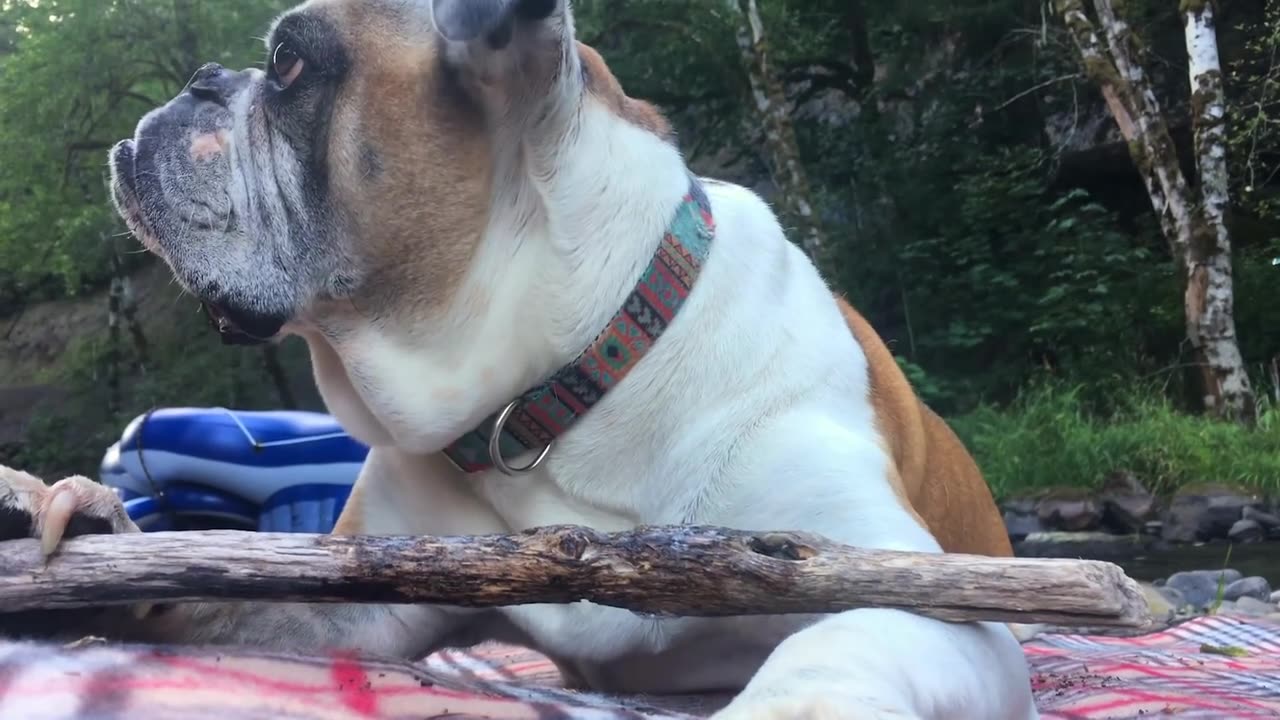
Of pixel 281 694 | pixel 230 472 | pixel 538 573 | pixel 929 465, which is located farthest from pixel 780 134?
pixel 281 694

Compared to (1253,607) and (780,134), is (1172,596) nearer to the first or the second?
(1253,607)

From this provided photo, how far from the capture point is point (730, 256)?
169 centimetres

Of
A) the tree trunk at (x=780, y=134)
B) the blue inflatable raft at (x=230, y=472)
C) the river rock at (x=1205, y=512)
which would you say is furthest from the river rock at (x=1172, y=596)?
the tree trunk at (x=780, y=134)

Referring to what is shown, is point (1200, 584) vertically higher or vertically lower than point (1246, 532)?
higher

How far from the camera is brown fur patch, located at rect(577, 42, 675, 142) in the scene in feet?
5.65

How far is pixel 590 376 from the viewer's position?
61.1 inches

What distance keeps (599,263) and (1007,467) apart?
6.64 metres

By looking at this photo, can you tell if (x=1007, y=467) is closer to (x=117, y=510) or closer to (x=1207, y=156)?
(x=1207, y=156)

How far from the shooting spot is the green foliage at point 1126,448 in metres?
6.90

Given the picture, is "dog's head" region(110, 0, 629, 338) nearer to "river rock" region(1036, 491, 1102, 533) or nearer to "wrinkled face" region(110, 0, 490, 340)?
"wrinkled face" region(110, 0, 490, 340)

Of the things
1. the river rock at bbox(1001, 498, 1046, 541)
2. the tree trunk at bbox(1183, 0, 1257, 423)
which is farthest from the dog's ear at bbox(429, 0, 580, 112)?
the tree trunk at bbox(1183, 0, 1257, 423)

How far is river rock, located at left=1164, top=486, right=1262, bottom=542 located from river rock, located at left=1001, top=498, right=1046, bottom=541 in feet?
2.39

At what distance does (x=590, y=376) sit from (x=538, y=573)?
486mm

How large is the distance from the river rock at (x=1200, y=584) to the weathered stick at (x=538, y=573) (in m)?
3.25
